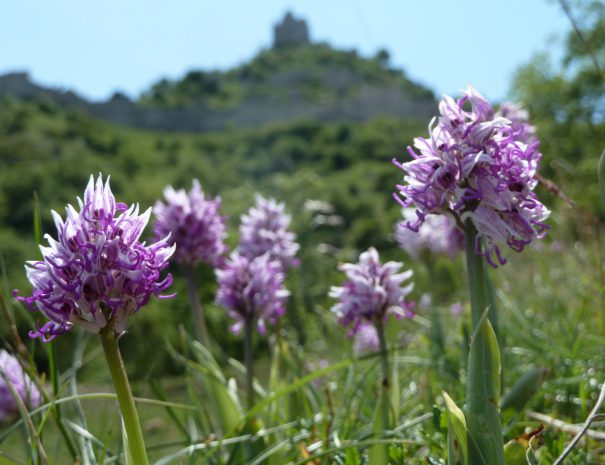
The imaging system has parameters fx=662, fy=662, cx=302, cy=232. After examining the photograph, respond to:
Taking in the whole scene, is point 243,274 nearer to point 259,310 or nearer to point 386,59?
point 259,310

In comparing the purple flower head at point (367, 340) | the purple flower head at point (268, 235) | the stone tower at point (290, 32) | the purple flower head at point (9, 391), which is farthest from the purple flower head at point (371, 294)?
the stone tower at point (290, 32)

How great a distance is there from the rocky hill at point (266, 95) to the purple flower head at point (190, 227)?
7250cm

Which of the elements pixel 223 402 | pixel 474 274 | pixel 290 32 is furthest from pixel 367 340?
pixel 290 32

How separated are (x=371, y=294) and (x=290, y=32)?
115m

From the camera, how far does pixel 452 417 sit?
1051mm

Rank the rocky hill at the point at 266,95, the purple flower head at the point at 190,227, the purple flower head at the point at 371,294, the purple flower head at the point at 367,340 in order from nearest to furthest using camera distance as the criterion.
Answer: the purple flower head at the point at 371,294
the purple flower head at the point at 190,227
the purple flower head at the point at 367,340
the rocky hill at the point at 266,95

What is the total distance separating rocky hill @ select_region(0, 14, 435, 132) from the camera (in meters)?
77.6

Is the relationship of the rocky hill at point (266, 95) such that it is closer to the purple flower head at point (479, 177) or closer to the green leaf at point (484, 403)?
the purple flower head at point (479, 177)

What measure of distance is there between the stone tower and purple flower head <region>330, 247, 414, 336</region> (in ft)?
371

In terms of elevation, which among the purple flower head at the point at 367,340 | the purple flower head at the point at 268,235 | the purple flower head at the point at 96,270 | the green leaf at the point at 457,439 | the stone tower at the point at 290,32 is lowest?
the purple flower head at the point at 367,340

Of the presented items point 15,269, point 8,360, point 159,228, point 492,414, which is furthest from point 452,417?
point 15,269

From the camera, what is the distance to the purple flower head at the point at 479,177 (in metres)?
1.17

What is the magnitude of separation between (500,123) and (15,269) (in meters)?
30.3

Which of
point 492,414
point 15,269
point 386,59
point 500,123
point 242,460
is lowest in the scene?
point 242,460
